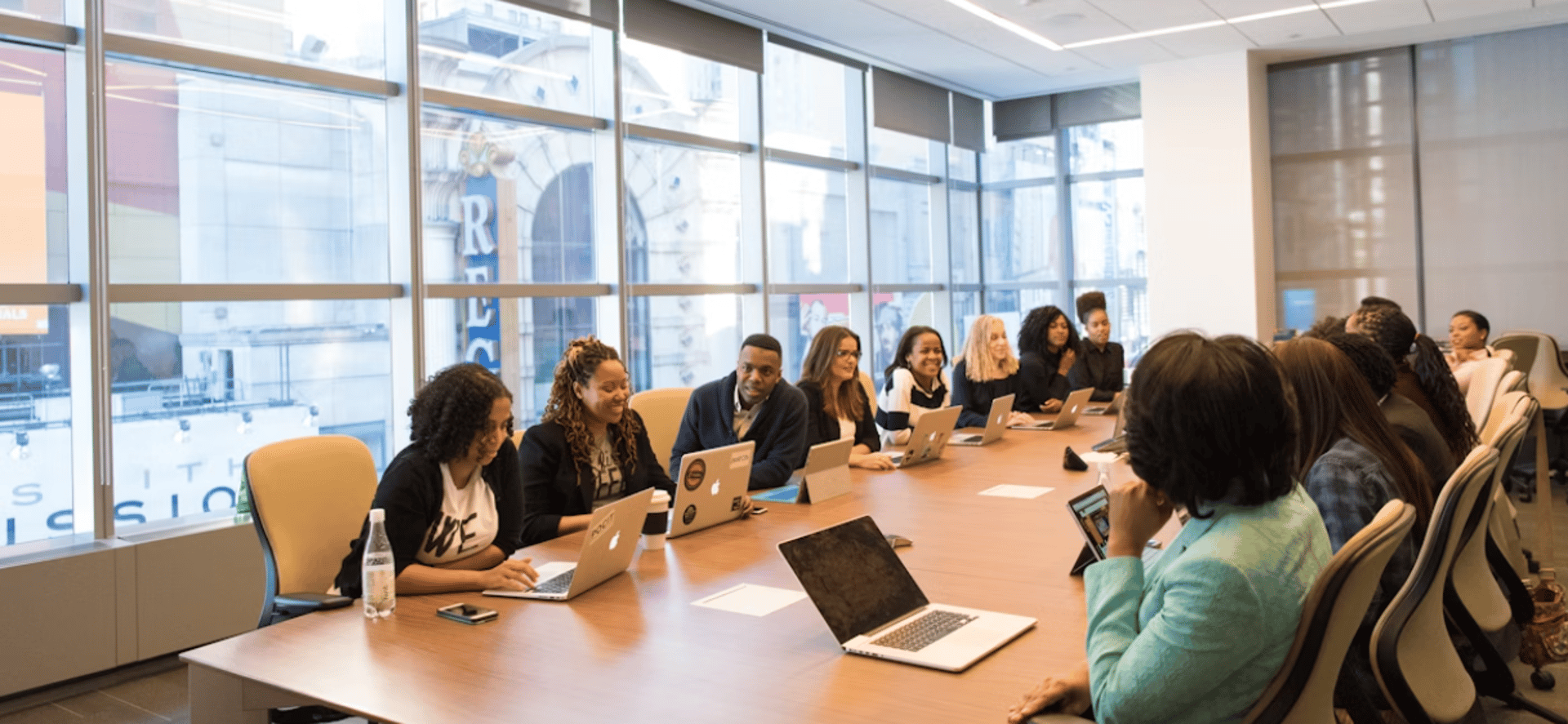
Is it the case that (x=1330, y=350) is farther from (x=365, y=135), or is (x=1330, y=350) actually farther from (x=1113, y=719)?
(x=365, y=135)

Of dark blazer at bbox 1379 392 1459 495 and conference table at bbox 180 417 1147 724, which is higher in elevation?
dark blazer at bbox 1379 392 1459 495

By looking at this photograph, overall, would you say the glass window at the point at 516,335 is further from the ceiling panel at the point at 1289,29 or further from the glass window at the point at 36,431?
the ceiling panel at the point at 1289,29

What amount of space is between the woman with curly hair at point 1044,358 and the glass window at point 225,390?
133 inches

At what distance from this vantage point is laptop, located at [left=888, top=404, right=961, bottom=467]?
4375 mm

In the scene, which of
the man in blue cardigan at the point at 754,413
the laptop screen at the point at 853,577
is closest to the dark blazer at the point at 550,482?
the man in blue cardigan at the point at 754,413

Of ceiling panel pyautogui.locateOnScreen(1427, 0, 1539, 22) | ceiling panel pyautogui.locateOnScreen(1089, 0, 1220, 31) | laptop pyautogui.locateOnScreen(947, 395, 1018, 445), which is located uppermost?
ceiling panel pyautogui.locateOnScreen(1427, 0, 1539, 22)

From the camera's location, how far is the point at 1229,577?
1406mm

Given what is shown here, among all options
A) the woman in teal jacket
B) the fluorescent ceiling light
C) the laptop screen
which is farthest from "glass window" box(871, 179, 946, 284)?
the woman in teal jacket

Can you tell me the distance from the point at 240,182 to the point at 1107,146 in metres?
7.36

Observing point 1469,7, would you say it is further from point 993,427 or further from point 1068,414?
point 993,427

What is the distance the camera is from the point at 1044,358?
6.53 meters

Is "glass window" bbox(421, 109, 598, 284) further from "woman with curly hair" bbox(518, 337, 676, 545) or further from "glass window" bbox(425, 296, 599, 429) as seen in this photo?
"woman with curly hair" bbox(518, 337, 676, 545)

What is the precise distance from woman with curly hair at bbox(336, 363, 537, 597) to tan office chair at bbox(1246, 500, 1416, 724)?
5.29 ft

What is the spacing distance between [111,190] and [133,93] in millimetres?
410
